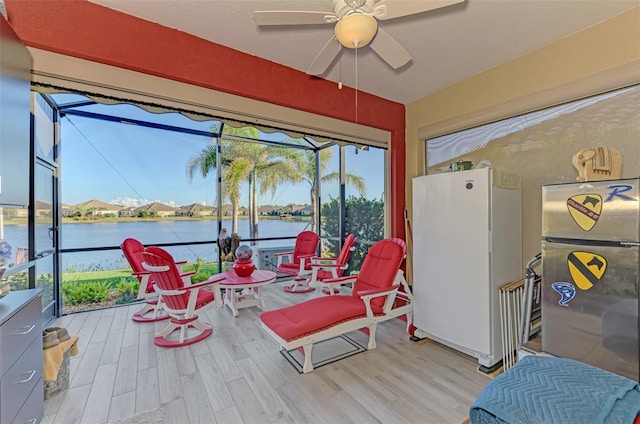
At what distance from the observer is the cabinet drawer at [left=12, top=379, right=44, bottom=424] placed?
5.24 feet

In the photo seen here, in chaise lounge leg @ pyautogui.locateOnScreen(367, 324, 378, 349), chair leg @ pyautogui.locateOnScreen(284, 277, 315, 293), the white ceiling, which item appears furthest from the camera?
chair leg @ pyautogui.locateOnScreen(284, 277, 315, 293)

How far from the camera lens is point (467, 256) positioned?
260 centimetres

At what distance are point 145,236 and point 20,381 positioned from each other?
3.43 m

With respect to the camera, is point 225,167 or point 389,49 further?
point 225,167

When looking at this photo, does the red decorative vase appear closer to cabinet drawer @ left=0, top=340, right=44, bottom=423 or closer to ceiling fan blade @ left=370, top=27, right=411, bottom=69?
cabinet drawer @ left=0, top=340, right=44, bottom=423

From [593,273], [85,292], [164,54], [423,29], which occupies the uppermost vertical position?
[423,29]

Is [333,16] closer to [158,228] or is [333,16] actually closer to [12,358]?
[12,358]

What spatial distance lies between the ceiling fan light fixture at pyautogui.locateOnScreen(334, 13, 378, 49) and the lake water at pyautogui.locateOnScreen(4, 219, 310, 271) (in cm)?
412

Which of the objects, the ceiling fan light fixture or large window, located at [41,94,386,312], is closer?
the ceiling fan light fixture

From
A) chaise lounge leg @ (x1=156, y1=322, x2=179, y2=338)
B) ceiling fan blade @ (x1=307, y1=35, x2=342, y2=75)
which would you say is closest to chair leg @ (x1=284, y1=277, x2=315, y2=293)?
chaise lounge leg @ (x1=156, y1=322, x2=179, y2=338)

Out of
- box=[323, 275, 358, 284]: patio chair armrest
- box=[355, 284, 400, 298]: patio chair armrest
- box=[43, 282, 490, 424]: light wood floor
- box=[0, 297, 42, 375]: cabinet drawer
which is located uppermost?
box=[0, 297, 42, 375]: cabinet drawer

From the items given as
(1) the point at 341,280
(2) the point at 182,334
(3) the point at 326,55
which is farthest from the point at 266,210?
(3) the point at 326,55

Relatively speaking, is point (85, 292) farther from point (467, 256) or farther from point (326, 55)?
point (467, 256)

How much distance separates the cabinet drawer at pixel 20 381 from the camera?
1.43 meters
